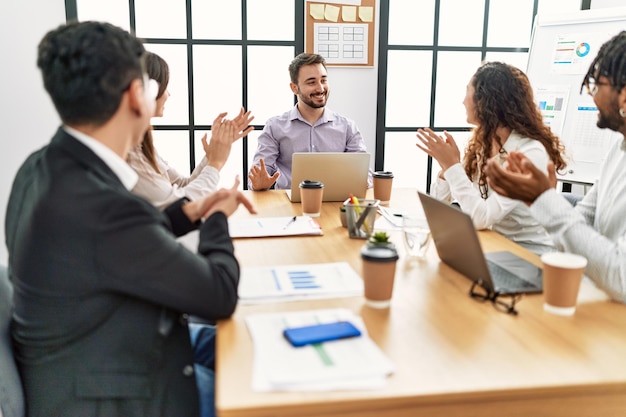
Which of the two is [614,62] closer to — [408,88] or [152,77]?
[152,77]

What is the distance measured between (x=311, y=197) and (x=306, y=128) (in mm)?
1239

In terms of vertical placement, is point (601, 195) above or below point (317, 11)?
below

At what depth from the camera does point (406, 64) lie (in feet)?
12.8

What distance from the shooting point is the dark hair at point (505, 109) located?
2.00 meters

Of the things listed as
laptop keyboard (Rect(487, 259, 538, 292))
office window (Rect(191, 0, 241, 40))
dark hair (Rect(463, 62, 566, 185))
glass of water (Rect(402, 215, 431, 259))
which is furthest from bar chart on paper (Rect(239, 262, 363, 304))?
office window (Rect(191, 0, 241, 40))

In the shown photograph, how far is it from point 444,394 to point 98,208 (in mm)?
651

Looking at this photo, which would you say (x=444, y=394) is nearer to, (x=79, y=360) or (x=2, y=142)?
(x=79, y=360)

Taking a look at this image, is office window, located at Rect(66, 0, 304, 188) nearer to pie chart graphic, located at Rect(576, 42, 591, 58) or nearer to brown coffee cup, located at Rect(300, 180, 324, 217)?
pie chart graphic, located at Rect(576, 42, 591, 58)

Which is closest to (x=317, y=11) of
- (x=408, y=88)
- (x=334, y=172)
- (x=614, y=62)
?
(x=408, y=88)

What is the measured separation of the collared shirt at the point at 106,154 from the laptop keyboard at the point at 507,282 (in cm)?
84

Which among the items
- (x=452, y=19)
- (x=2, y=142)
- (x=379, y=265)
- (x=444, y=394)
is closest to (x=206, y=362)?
(x=379, y=265)

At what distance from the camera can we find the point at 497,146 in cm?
209

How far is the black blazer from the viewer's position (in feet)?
3.20

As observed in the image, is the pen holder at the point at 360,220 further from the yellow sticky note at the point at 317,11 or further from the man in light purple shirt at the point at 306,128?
the yellow sticky note at the point at 317,11
